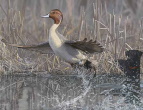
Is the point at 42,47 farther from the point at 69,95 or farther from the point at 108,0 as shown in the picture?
the point at 108,0

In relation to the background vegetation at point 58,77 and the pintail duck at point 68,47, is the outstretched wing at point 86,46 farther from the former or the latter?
the background vegetation at point 58,77

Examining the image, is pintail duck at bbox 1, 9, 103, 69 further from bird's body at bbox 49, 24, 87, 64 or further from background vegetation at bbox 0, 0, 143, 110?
background vegetation at bbox 0, 0, 143, 110

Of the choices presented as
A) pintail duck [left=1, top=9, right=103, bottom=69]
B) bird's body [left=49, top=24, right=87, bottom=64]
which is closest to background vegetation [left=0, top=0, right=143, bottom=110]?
pintail duck [left=1, top=9, right=103, bottom=69]

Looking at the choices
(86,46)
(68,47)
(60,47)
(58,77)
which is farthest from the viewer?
(58,77)

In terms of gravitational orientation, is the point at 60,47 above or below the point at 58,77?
above

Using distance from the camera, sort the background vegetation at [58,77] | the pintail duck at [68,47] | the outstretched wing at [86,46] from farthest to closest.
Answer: the pintail duck at [68,47]
the outstretched wing at [86,46]
the background vegetation at [58,77]

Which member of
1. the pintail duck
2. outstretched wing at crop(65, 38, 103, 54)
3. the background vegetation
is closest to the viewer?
the background vegetation

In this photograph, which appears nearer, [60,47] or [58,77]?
[60,47]

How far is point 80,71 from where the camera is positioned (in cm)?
767

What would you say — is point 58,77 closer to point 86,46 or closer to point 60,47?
point 60,47

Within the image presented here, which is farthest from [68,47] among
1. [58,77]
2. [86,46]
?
[58,77]

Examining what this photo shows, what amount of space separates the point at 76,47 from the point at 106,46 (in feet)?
4.37

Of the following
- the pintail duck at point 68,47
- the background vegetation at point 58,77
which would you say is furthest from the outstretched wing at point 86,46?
the background vegetation at point 58,77

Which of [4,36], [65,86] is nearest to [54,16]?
[65,86]
